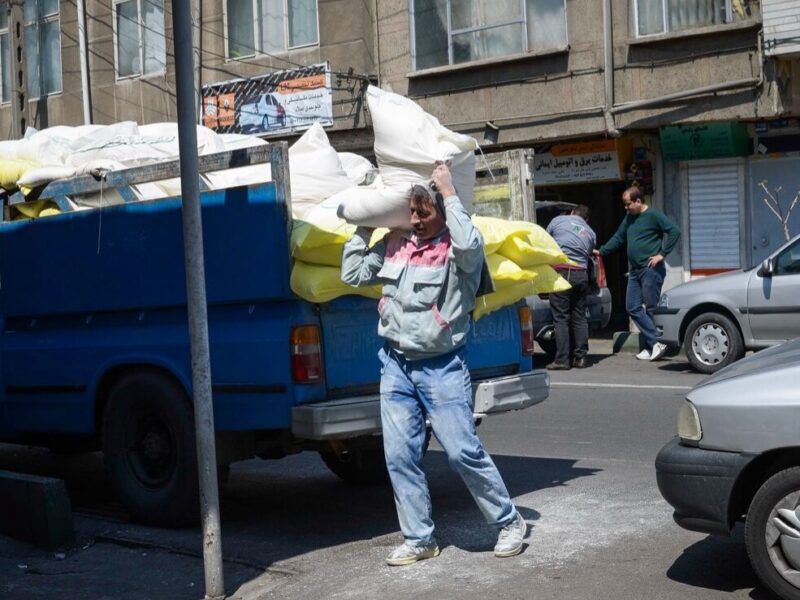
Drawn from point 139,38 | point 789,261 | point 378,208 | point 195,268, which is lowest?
point 789,261

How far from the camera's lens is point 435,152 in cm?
646

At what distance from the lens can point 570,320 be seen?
15336 millimetres

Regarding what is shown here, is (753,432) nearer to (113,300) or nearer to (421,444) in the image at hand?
(421,444)

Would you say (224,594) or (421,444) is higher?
(421,444)

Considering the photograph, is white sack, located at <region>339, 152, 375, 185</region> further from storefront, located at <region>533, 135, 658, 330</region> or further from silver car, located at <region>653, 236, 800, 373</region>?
storefront, located at <region>533, 135, 658, 330</region>

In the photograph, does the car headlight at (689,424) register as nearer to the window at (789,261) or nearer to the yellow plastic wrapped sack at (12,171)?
the yellow plastic wrapped sack at (12,171)

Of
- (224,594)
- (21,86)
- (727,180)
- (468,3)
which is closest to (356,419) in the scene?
(224,594)

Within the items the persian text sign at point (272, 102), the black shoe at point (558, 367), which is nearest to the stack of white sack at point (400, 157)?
the black shoe at point (558, 367)

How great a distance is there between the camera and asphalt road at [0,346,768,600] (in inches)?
231

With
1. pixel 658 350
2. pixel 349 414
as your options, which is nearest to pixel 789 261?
pixel 658 350

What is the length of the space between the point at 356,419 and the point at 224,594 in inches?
44.6

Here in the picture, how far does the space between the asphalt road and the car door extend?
4165mm

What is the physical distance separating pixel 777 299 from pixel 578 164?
6.67 m

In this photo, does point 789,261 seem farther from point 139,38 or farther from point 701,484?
point 139,38
